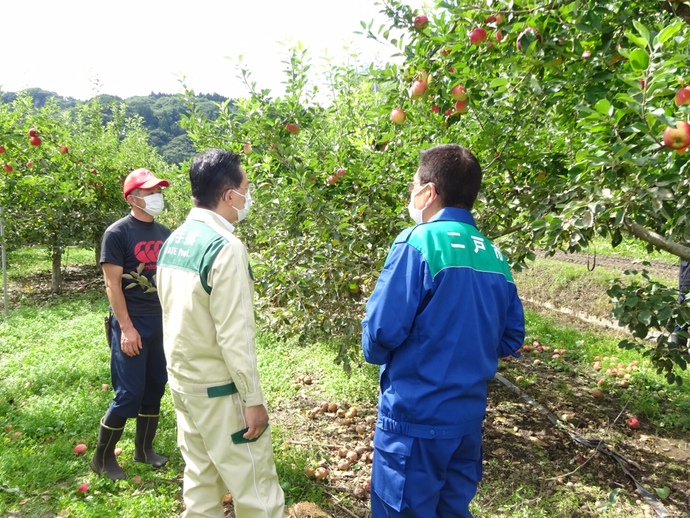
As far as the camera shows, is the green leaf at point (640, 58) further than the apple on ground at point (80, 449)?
No

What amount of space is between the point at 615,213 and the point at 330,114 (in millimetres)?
2709

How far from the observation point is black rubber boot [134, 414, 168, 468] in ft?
9.86

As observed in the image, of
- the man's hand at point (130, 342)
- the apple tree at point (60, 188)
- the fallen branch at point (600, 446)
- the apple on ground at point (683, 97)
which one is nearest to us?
the apple on ground at point (683, 97)

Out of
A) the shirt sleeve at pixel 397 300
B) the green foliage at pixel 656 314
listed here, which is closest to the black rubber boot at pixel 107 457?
the shirt sleeve at pixel 397 300

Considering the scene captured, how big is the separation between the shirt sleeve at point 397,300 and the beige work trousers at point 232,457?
2.16ft

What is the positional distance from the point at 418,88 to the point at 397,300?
1350mm

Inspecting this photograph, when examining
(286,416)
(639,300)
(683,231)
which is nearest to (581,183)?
(683,231)

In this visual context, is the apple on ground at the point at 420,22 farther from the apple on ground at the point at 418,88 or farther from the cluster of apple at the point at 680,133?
the cluster of apple at the point at 680,133

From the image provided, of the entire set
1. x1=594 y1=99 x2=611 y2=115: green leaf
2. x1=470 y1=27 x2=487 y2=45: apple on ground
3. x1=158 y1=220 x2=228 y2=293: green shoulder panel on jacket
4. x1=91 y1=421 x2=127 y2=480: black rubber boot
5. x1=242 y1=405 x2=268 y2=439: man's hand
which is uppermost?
x1=470 y1=27 x2=487 y2=45: apple on ground

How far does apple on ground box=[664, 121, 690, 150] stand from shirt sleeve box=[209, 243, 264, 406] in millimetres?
1531

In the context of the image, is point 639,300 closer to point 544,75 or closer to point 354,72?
point 544,75

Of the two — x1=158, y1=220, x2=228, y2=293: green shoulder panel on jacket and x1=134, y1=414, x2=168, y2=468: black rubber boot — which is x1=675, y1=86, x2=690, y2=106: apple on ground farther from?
x1=134, y1=414, x2=168, y2=468: black rubber boot

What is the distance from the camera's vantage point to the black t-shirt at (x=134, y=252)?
268cm

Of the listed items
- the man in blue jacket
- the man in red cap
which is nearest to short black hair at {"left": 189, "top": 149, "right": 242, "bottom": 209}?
the man in blue jacket
